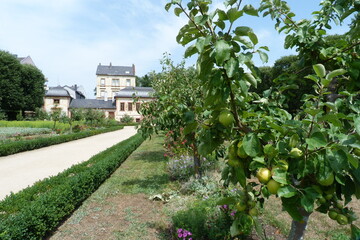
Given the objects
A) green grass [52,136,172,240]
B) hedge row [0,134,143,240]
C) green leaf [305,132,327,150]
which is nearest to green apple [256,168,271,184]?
green leaf [305,132,327,150]

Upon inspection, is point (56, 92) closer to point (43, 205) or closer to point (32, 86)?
point (32, 86)

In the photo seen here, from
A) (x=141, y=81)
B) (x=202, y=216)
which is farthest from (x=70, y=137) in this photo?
(x=141, y=81)

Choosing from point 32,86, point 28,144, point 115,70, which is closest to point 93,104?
point 32,86

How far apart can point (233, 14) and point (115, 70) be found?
2428 inches

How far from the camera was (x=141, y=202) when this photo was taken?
5305 millimetres

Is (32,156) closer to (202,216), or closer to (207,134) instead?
(202,216)

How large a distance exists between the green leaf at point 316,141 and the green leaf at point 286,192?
0.24 meters

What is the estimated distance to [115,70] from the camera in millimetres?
59219

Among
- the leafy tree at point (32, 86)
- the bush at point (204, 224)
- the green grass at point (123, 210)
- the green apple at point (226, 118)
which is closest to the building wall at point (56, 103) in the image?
the leafy tree at point (32, 86)

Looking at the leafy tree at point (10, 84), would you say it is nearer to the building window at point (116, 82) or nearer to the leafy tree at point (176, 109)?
the building window at point (116, 82)

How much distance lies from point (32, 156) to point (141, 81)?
62274mm

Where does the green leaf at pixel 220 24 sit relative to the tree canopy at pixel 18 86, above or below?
below

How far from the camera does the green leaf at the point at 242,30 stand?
1.27 meters

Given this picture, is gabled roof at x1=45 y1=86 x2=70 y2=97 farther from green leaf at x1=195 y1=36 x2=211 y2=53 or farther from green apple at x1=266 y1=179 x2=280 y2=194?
green apple at x1=266 y1=179 x2=280 y2=194
